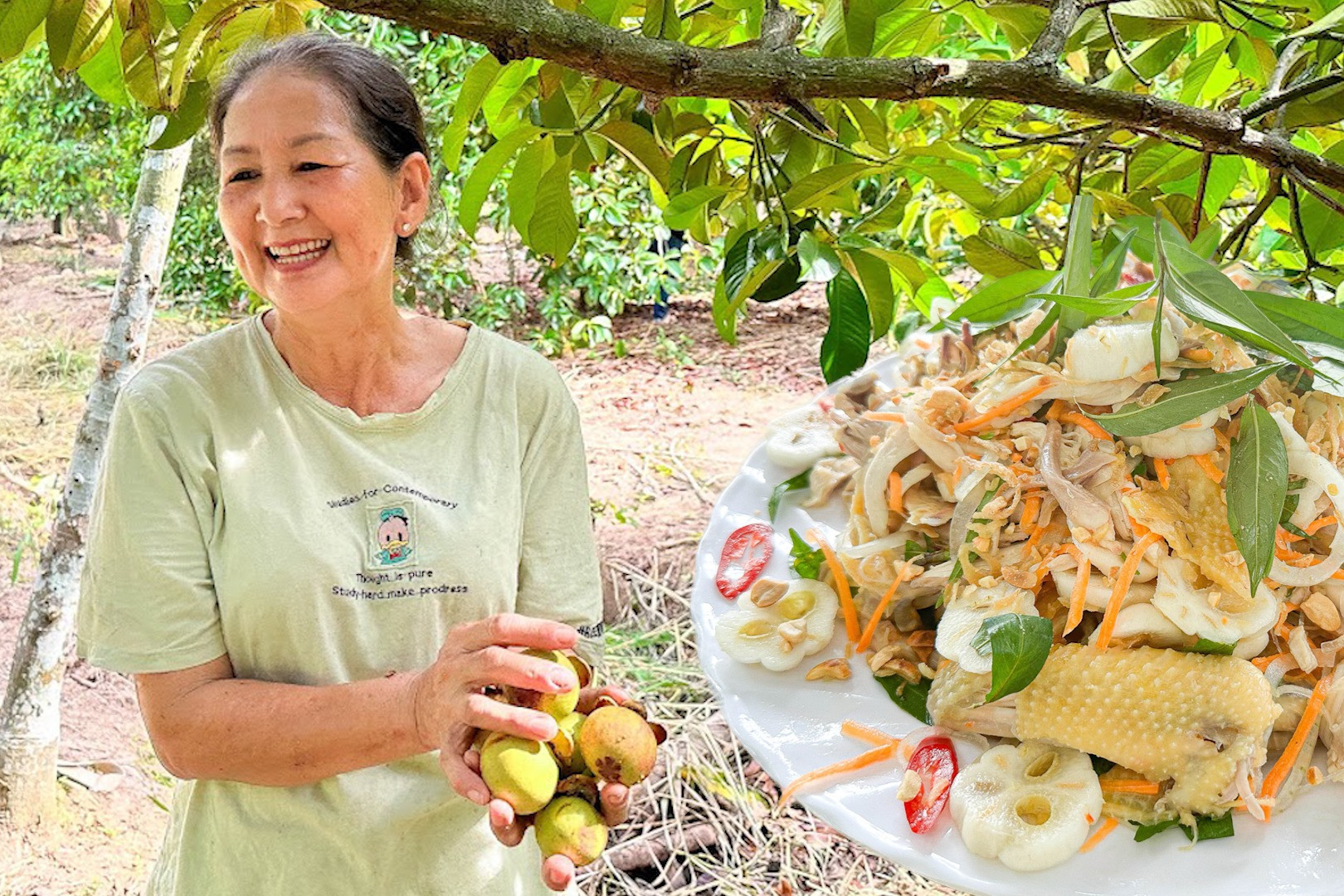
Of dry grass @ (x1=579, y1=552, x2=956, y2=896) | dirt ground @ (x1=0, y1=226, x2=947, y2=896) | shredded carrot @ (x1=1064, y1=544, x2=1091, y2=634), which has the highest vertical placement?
shredded carrot @ (x1=1064, y1=544, x2=1091, y2=634)

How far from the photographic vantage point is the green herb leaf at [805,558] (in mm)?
1198

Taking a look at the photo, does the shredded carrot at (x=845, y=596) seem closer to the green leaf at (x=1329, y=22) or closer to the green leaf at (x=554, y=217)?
the green leaf at (x=554, y=217)

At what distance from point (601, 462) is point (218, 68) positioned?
2555 millimetres

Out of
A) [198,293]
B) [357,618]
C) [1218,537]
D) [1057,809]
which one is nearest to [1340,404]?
→ [1218,537]

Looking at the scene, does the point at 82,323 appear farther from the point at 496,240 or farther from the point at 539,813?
the point at 539,813

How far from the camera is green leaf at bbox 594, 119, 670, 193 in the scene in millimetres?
982

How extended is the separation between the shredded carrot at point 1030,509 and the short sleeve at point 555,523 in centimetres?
39

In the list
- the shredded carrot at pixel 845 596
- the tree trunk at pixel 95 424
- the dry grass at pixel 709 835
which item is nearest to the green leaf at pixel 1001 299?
the shredded carrot at pixel 845 596

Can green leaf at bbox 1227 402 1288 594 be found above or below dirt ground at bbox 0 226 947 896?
above

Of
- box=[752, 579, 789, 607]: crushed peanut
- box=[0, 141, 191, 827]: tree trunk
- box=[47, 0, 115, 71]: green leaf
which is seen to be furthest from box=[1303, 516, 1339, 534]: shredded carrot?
box=[0, 141, 191, 827]: tree trunk

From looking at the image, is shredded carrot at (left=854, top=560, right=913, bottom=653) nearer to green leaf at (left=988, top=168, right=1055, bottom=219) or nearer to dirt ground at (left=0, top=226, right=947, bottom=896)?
green leaf at (left=988, top=168, right=1055, bottom=219)

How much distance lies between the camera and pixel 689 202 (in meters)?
1.05

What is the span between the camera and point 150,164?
71.1 inches

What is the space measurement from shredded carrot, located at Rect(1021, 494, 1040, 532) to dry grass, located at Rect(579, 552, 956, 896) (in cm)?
108
